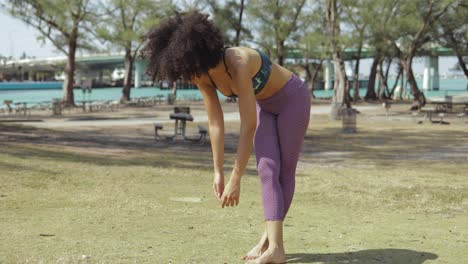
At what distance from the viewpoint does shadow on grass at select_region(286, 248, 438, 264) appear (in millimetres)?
4012

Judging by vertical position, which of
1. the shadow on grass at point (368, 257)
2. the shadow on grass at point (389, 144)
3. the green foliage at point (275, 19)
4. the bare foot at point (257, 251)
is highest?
the green foliage at point (275, 19)

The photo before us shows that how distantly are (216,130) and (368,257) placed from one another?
1347mm

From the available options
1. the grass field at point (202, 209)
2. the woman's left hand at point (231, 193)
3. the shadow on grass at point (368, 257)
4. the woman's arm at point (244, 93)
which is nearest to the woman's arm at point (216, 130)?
the woman's left hand at point (231, 193)

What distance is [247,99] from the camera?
3.47 meters

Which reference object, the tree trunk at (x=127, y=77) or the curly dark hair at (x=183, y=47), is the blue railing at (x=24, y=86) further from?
the curly dark hair at (x=183, y=47)

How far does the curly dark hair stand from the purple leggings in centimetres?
59

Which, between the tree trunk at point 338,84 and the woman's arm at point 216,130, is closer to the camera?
the woman's arm at point 216,130

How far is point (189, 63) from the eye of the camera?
3.37 meters

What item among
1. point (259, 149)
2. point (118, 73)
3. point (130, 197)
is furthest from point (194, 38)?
point (118, 73)

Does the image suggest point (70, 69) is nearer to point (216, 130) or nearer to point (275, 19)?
point (275, 19)

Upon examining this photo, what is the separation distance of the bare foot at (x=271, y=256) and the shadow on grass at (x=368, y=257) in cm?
24

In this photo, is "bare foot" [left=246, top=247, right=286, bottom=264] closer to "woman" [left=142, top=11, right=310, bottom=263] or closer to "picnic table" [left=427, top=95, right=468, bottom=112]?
"woman" [left=142, top=11, right=310, bottom=263]

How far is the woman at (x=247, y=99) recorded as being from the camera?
3420 mm

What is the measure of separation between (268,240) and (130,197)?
10.3 ft
